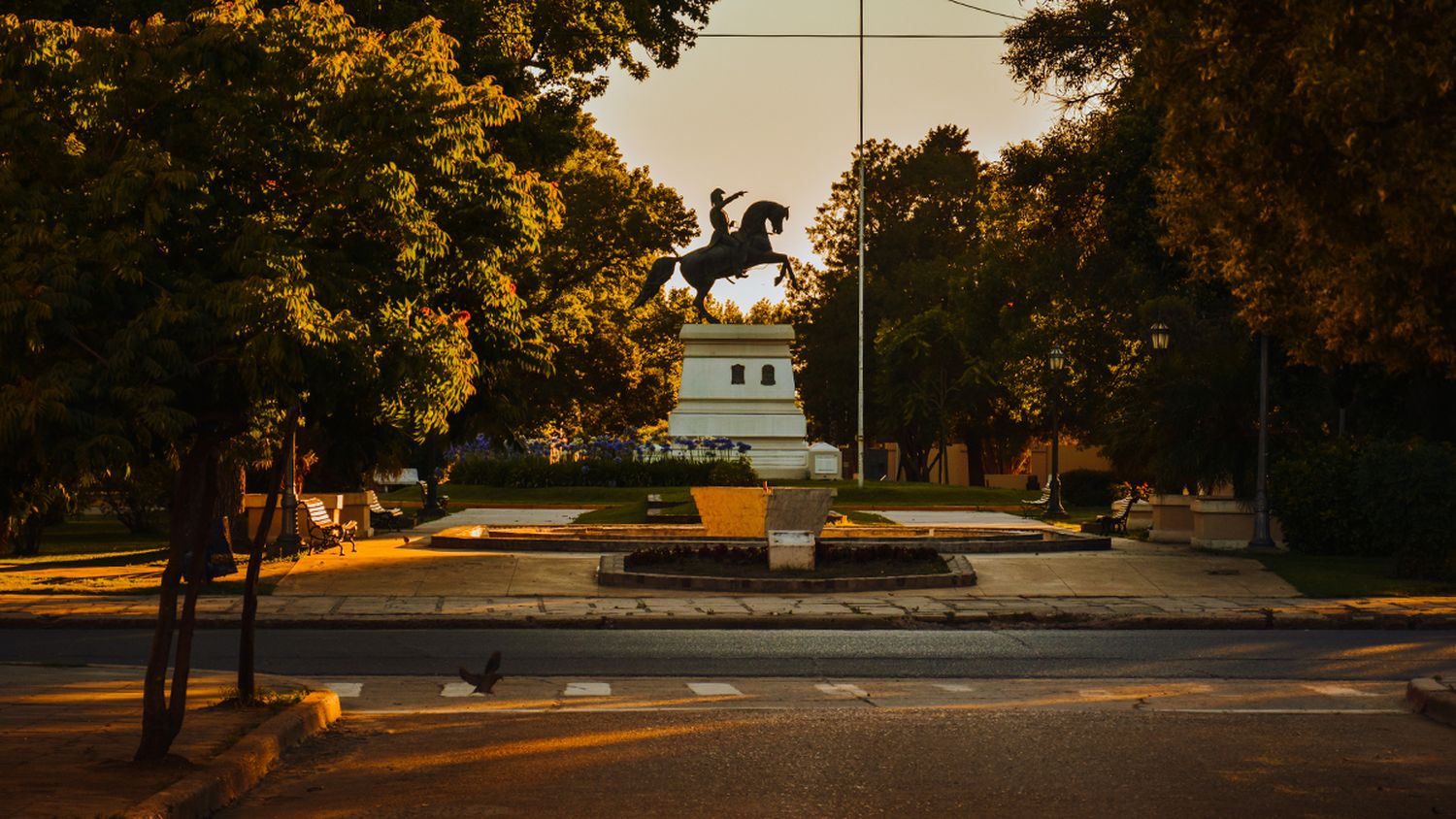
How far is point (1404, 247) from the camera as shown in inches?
475

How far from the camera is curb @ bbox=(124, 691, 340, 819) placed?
26.5 ft

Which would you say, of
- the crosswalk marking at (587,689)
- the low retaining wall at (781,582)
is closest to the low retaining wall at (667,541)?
the low retaining wall at (781,582)

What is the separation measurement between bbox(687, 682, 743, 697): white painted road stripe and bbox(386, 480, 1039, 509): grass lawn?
2959cm

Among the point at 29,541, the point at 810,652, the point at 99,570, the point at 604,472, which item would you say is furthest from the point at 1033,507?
the point at 810,652

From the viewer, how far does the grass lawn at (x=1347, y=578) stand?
73.6 ft

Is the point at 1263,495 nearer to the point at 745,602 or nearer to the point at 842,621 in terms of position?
the point at 745,602

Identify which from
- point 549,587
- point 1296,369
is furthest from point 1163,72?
point 1296,369

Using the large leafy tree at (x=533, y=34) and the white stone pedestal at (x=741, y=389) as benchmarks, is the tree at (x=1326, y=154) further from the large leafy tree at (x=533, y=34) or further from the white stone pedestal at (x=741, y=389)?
the white stone pedestal at (x=741, y=389)

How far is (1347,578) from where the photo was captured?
77.7ft

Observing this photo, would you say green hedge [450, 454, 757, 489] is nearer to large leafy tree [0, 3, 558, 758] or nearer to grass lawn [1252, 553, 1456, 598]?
grass lawn [1252, 553, 1456, 598]

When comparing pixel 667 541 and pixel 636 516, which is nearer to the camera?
pixel 667 541

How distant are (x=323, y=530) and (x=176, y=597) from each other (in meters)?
18.7

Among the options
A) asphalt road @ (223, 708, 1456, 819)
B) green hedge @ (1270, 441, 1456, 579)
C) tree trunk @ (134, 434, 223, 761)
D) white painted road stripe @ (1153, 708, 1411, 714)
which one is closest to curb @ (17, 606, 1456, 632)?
green hedge @ (1270, 441, 1456, 579)

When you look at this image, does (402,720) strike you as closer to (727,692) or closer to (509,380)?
(727,692)
